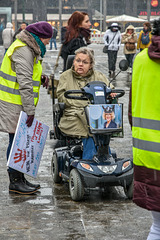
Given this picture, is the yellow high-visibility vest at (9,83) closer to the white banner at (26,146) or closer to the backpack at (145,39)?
the white banner at (26,146)

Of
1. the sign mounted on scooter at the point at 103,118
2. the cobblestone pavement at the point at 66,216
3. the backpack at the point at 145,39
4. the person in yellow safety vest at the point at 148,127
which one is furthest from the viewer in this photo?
the backpack at the point at 145,39

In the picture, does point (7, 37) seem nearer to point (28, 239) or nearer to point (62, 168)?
point (62, 168)

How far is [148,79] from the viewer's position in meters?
3.05

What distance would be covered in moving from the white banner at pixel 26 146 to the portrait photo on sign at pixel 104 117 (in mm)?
687

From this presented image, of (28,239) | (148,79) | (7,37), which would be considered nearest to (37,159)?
(28,239)

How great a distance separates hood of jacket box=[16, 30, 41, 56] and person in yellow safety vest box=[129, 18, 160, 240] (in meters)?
2.46

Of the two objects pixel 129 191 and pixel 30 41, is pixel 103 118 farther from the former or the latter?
Answer: pixel 30 41

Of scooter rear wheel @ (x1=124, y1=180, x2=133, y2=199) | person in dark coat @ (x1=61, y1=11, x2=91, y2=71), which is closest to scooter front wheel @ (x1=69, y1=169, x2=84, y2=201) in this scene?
scooter rear wheel @ (x1=124, y1=180, x2=133, y2=199)

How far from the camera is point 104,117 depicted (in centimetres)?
525

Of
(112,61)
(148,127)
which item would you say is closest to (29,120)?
(148,127)

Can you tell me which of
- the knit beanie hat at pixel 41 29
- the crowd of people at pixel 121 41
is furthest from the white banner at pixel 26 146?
the crowd of people at pixel 121 41

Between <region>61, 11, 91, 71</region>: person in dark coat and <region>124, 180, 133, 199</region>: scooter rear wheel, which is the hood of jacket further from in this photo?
<region>61, 11, 91, 71</region>: person in dark coat

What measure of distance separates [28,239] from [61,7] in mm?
67830

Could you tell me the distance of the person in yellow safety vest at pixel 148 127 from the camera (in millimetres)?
3025
